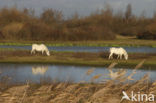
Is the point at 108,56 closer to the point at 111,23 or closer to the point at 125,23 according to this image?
the point at 111,23

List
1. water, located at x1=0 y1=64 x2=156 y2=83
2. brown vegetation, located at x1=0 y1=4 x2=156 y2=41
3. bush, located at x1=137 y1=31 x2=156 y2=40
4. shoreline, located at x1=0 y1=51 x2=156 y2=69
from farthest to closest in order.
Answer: bush, located at x1=137 y1=31 x2=156 y2=40
brown vegetation, located at x1=0 y1=4 x2=156 y2=41
shoreline, located at x1=0 y1=51 x2=156 y2=69
water, located at x1=0 y1=64 x2=156 y2=83

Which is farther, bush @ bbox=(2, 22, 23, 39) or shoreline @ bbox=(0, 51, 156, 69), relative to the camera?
bush @ bbox=(2, 22, 23, 39)

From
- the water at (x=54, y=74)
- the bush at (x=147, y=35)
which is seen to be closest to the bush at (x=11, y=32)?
the bush at (x=147, y=35)

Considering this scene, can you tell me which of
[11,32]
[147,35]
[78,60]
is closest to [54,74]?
[78,60]

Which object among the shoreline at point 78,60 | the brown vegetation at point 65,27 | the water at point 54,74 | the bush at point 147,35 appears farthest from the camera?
the bush at point 147,35

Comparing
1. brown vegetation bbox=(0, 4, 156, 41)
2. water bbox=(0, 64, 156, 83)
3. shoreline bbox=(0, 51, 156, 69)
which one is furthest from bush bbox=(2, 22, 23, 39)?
water bbox=(0, 64, 156, 83)

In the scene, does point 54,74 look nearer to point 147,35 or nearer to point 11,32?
point 11,32

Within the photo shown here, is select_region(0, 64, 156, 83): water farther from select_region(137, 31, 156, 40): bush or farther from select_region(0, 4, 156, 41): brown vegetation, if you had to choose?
select_region(137, 31, 156, 40): bush

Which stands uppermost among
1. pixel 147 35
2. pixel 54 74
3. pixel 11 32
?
pixel 11 32

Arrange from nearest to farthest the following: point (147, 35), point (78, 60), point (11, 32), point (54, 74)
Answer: point (54, 74)
point (78, 60)
point (11, 32)
point (147, 35)

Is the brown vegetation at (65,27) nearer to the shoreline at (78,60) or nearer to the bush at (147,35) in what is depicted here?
the bush at (147,35)

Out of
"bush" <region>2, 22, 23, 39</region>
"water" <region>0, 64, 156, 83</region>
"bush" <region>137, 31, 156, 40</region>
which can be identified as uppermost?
"bush" <region>2, 22, 23, 39</region>

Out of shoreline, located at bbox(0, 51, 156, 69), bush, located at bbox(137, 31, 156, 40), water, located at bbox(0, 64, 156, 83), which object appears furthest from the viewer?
bush, located at bbox(137, 31, 156, 40)

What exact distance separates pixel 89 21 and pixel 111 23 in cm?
507
